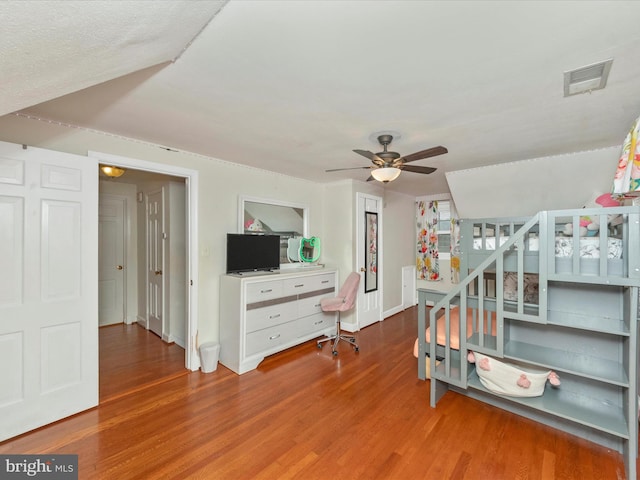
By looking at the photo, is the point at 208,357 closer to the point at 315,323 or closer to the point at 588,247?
the point at 315,323

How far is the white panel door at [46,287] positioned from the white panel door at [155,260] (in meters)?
1.69

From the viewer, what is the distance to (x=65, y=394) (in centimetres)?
225

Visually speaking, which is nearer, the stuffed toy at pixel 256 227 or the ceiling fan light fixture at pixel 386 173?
the ceiling fan light fixture at pixel 386 173

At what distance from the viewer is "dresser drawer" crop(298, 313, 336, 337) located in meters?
3.72

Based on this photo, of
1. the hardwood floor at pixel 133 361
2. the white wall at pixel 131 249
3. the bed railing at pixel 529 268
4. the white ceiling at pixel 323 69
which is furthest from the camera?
the white wall at pixel 131 249

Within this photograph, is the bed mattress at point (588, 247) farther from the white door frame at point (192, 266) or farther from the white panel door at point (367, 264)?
the white door frame at point (192, 266)

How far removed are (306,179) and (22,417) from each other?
3782mm

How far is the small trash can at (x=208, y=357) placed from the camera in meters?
3.07

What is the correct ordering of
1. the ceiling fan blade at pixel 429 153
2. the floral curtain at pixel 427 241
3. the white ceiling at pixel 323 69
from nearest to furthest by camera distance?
1. the white ceiling at pixel 323 69
2. the ceiling fan blade at pixel 429 153
3. the floral curtain at pixel 427 241

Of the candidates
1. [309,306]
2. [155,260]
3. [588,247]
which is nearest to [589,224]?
[588,247]

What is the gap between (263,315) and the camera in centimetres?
325

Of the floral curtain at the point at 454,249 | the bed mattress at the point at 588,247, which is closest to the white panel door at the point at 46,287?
the bed mattress at the point at 588,247

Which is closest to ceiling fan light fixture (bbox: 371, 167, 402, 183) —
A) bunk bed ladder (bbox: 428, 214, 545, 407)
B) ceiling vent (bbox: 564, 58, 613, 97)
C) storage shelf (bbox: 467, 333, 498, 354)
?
bunk bed ladder (bbox: 428, 214, 545, 407)

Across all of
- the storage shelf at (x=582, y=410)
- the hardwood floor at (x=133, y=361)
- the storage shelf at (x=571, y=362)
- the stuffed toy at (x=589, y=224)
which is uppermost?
the stuffed toy at (x=589, y=224)
